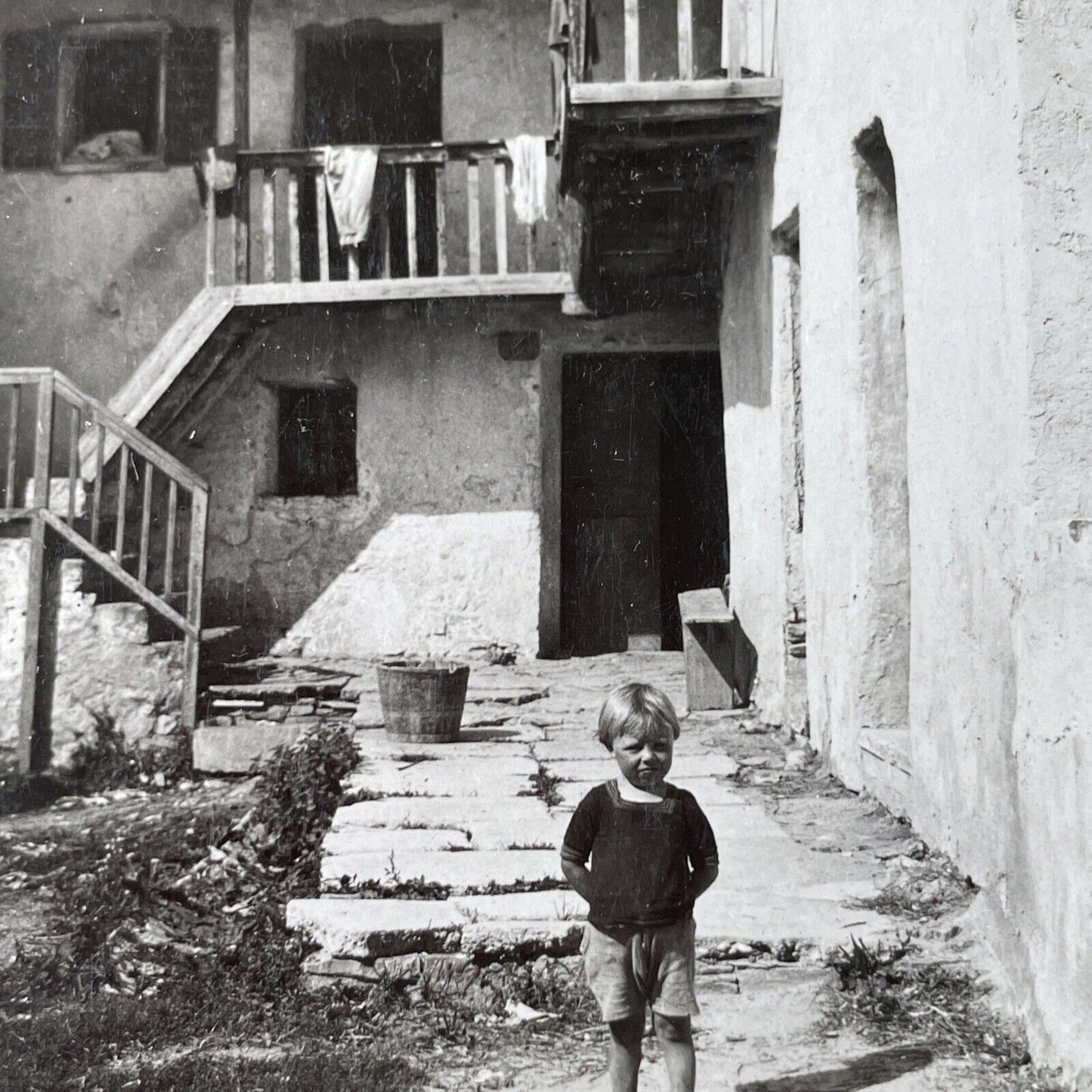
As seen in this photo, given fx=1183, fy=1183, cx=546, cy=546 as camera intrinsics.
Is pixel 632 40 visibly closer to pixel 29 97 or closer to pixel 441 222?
pixel 441 222

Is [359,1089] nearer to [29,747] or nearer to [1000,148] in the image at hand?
[1000,148]

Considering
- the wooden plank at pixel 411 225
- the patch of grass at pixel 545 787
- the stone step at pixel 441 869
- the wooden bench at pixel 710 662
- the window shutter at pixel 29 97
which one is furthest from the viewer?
the window shutter at pixel 29 97

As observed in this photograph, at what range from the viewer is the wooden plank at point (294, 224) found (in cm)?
968

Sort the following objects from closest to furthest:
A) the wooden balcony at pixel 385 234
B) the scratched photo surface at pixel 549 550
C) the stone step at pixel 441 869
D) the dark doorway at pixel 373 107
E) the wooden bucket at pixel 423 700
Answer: the scratched photo surface at pixel 549 550 < the stone step at pixel 441 869 < the wooden bucket at pixel 423 700 < the wooden balcony at pixel 385 234 < the dark doorway at pixel 373 107

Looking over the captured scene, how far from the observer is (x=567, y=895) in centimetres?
388

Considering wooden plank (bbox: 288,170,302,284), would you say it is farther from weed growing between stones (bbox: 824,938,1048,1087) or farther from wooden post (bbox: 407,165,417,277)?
weed growing between stones (bbox: 824,938,1048,1087)

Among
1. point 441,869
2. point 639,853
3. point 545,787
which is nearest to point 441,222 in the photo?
→ point 545,787

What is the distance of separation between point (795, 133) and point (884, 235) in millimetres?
1541

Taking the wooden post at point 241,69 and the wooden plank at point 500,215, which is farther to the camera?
the wooden post at point 241,69

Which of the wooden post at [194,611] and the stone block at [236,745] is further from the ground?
the wooden post at [194,611]

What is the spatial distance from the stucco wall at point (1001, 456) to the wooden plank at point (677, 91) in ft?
5.68

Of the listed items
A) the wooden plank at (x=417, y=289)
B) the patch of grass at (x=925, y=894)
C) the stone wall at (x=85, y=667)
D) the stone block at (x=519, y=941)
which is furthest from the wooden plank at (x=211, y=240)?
the patch of grass at (x=925, y=894)

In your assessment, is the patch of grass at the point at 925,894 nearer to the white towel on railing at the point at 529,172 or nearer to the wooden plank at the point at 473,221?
the wooden plank at the point at 473,221

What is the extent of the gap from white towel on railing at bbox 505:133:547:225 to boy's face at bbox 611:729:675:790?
7.73 metres
